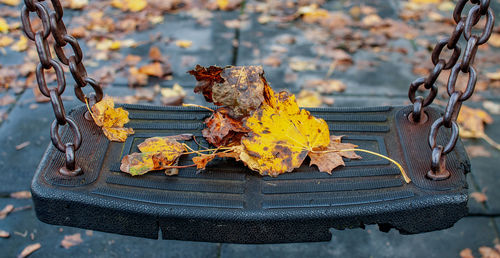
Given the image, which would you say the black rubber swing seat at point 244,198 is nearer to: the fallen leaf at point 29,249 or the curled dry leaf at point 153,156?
the curled dry leaf at point 153,156

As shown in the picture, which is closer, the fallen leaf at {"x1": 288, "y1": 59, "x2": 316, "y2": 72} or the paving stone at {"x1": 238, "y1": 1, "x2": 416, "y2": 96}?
the paving stone at {"x1": 238, "y1": 1, "x2": 416, "y2": 96}

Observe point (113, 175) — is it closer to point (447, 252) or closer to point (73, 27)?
point (447, 252)

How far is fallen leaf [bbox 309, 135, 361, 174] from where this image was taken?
55.8 inches

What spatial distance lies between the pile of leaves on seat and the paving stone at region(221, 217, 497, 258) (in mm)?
677

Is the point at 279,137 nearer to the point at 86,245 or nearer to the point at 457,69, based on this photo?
the point at 457,69

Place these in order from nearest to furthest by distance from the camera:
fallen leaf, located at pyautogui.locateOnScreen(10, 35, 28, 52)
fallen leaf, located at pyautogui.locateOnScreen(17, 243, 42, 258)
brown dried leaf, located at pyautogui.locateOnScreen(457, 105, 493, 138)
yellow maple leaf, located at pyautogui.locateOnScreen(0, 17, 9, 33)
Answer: fallen leaf, located at pyautogui.locateOnScreen(17, 243, 42, 258)
brown dried leaf, located at pyautogui.locateOnScreen(457, 105, 493, 138)
fallen leaf, located at pyautogui.locateOnScreen(10, 35, 28, 52)
yellow maple leaf, located at pyautogui.locateOnScreen(0, 17, 9, 33)

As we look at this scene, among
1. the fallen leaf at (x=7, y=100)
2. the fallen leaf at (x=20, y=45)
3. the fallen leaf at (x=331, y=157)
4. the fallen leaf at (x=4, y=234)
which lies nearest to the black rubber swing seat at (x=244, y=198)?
the fallen leaf at (x=331, y=157)

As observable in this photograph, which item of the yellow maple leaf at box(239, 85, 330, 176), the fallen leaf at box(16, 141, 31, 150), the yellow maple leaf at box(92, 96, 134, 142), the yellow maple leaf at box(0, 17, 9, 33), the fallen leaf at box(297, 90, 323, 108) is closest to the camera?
the yellow maple leaf at box(239, 85, 330, 176)

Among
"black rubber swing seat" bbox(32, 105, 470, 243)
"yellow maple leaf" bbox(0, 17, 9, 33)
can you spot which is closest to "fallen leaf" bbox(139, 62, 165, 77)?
"yellow maple leaf" bbox(0, 17, 9, 33)

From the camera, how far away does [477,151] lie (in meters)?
2.41

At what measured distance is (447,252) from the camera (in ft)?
6.49

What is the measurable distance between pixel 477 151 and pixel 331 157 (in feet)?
4.49

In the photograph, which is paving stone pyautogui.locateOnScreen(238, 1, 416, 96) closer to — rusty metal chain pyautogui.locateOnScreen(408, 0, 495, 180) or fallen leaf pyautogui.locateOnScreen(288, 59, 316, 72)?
fallen leaf pyautogui.locateOnScreen(288, 59, 316, 72)

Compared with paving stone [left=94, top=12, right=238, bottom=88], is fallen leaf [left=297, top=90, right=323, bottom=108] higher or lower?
lower
